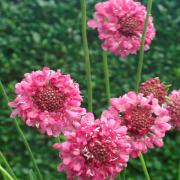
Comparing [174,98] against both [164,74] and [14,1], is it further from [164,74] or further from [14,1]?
[14,1]

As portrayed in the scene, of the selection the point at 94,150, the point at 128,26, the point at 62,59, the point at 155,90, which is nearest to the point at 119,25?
the point at 128,26

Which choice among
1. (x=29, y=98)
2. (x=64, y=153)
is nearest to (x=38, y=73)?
(x=29, y=98)

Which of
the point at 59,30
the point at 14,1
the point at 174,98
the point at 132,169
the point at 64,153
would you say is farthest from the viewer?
the point at 14,1

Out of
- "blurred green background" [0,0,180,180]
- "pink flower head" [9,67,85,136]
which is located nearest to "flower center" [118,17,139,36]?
"pink flower head" [9,67,85,136]

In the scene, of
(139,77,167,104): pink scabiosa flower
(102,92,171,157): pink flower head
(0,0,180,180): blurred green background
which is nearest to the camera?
(102,92,171,157): pink flower head

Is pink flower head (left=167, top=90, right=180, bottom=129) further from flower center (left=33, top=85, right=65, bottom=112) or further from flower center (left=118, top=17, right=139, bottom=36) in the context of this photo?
flower center (left=33, top=85, right=65, bottom=112)

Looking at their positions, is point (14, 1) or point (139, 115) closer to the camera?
point (139, 115)

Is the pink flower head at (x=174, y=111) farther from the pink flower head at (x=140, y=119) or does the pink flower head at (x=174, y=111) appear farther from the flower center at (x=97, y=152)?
the flower center at (x=97, y=152)

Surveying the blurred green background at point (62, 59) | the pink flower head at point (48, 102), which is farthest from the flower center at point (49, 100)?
the blurred green background at point (62, 59)
